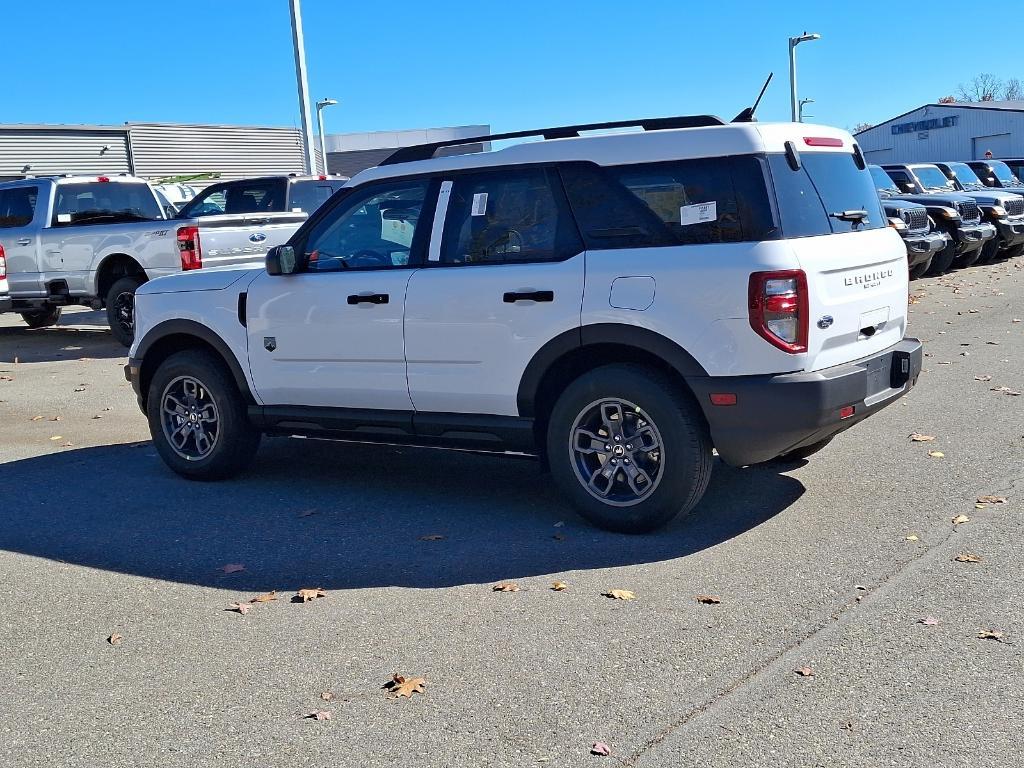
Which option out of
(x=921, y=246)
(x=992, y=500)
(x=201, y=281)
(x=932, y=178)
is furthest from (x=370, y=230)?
(x=932, y=178)

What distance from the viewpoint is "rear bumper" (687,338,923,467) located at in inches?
224

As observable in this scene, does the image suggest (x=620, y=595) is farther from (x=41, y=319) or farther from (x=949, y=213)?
(x=949, y=213)

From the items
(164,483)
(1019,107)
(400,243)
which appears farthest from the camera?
(1019,107)

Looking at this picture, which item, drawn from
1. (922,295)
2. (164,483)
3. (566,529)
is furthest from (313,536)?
(922,295)

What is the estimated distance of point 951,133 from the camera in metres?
57.8

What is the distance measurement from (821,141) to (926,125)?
57579 mm

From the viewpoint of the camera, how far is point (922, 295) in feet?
59.6

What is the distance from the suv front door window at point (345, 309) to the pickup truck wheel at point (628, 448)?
3.56 feet

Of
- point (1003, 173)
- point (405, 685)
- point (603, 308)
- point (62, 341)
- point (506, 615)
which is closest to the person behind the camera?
point (405, 685)

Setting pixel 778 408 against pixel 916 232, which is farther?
pixel 916 232

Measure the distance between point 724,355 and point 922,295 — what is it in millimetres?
13472

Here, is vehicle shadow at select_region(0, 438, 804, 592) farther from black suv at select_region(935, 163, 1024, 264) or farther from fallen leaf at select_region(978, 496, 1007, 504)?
black suv at select_region(935, 163, 1024, 264)

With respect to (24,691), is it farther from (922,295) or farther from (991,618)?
(922,295)

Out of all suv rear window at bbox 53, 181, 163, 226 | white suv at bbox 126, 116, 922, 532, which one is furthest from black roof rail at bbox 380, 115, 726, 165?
suv rear window at bbox 53, 181, 163, 226
